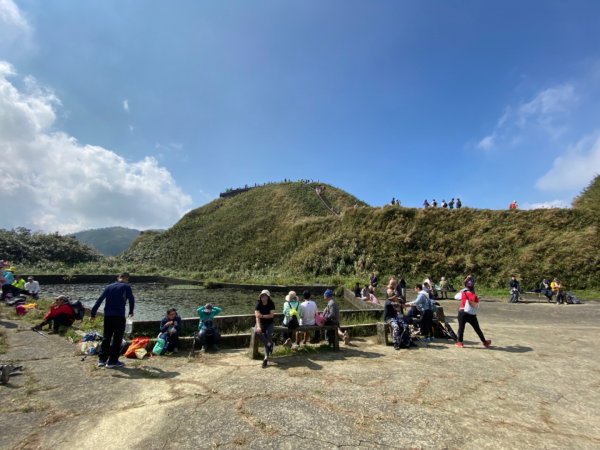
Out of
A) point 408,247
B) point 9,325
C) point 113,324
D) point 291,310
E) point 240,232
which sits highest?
point 240,232

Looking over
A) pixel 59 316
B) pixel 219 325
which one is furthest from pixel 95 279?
pixel 219 325

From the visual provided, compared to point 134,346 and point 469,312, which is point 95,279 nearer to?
point 134,346

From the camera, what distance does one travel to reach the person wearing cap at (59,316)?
9.80 m

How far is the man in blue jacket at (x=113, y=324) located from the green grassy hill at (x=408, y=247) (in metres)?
22.7

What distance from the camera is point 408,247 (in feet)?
97.1

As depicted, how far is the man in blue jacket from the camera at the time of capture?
674 cm

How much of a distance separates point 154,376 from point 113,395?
37.3 inches

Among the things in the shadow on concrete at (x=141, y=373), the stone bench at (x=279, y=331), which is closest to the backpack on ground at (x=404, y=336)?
the stone bench at (x=279, y=331)

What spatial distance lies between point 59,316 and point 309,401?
8.71 m

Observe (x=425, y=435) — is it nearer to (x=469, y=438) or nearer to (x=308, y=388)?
(x=469, y=438)

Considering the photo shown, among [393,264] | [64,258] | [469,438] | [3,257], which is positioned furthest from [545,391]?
[64,258]

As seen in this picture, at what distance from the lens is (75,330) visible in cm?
959

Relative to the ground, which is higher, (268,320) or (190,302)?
(268,320)

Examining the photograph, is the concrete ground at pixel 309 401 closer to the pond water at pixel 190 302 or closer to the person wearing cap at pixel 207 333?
the person wearing cap at pixel 207 333
